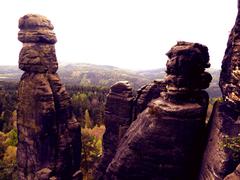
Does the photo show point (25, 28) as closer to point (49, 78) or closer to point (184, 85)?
point (49, 78)

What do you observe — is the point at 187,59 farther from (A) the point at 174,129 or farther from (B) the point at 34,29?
(B) the point at 34,29

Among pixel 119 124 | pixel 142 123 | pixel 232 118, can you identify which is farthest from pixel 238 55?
pixel 119 124

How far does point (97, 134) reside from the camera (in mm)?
119188

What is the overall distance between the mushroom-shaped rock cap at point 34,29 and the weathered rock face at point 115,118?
44.3 ft

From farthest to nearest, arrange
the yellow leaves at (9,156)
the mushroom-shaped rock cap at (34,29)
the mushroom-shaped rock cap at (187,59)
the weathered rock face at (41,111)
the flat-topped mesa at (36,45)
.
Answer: the yellow leaves at (9,156), the mushroom-shaped rock cap at (34,29), the flat-topped mesa at (36,45), the weathered rock face at (41,111), the mushroom-shaped rock cap at (187,59)

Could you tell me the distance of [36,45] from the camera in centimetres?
5038

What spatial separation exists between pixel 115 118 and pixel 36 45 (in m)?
16.6

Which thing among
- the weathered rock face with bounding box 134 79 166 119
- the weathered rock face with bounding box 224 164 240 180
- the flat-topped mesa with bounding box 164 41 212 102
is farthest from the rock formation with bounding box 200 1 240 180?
the weathered rock face with bounding box 134 79 166 119

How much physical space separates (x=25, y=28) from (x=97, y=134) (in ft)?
240

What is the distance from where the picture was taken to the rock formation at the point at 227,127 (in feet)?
80.4

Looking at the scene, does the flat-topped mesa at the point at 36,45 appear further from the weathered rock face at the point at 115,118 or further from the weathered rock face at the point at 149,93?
the weathered rock face at the point at 149,93

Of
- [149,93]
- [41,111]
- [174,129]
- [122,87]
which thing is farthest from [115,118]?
[174,129]

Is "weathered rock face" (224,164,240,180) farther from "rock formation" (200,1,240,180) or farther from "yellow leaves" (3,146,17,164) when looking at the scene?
"yellow leaves" (3,146,17,164)

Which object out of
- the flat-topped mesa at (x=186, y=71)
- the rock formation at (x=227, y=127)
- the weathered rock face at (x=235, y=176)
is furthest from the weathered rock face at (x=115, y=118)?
the weathered rock face at (x=235, y=176)
